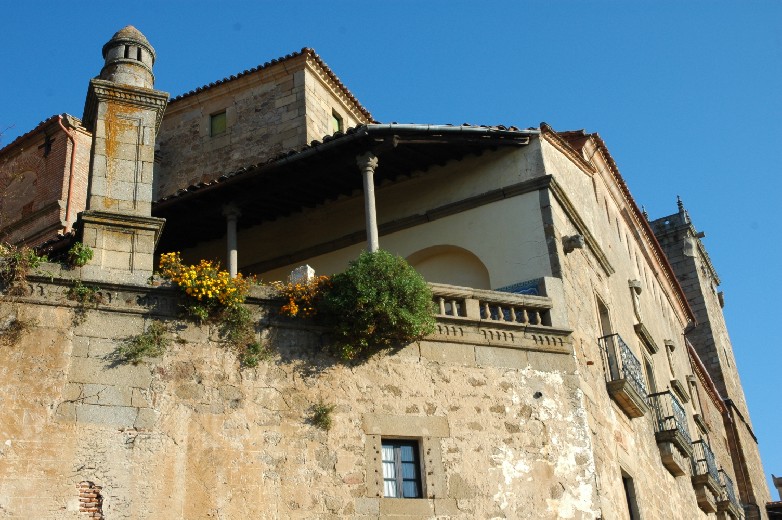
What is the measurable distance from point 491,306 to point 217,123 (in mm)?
11865

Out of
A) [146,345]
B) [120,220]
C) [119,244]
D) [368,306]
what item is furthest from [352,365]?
[120,220]

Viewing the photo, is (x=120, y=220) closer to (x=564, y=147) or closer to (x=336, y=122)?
(x=564, y=147)

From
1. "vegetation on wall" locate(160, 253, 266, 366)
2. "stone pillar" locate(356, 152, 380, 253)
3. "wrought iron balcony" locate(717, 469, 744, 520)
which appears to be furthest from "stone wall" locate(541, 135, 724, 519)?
"vegetation on wall" locate(160, 253, 266, 366)

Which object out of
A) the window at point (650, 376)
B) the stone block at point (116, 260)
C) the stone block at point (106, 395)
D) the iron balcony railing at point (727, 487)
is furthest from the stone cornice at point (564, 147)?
the iron balcony railing at point (727, 487)

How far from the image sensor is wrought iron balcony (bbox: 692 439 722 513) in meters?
21.6

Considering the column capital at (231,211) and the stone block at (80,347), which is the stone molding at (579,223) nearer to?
the column capital at (231,211)

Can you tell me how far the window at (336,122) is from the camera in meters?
24.0

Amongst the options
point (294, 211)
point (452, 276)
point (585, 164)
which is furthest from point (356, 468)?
point (585, 164)

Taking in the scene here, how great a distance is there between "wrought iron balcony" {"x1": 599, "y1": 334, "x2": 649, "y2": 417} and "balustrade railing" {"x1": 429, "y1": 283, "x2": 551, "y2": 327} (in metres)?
2.22

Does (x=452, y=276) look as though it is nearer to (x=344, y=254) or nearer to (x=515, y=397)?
(x=344, y=254)

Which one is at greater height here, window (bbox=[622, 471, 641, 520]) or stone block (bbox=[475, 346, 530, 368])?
stone block (bbox=[475, 346, 530, 368])

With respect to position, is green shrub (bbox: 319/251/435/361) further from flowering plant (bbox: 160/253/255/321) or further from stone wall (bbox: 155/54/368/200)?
stone wall (bbox: 155/54/368/200)

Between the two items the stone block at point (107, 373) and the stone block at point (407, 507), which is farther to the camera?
the stone block at point (407, 507)

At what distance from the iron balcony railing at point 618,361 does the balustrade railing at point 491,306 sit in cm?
228
